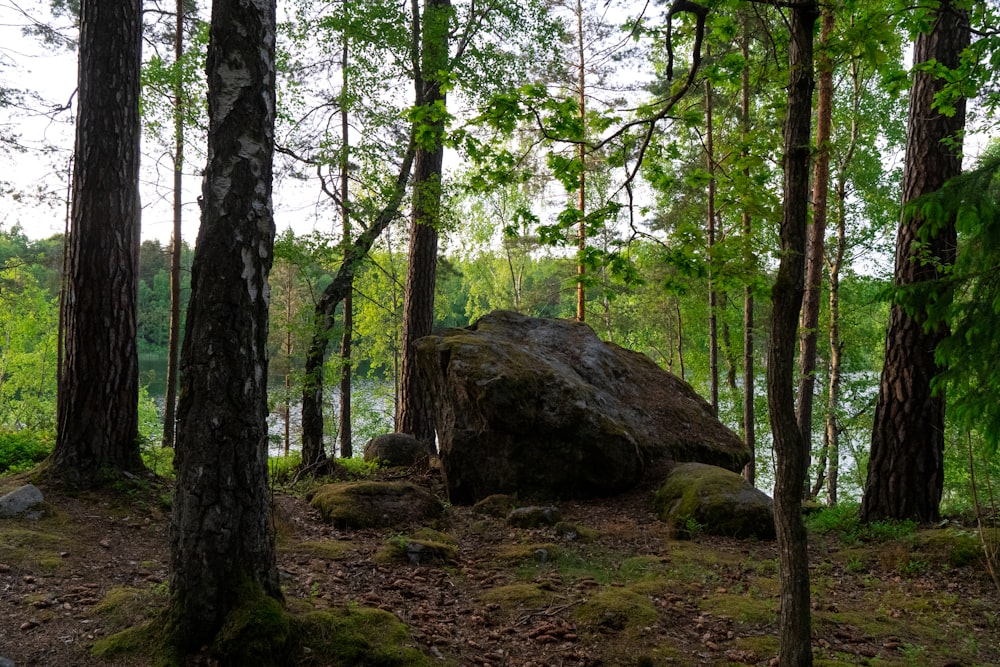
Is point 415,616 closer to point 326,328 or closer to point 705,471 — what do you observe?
point 705,471

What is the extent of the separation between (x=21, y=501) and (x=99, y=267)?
6.84 feet

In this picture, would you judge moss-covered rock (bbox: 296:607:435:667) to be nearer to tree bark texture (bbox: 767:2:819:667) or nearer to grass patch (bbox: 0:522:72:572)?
tree bark texture (bbox: 767:2:819:667)

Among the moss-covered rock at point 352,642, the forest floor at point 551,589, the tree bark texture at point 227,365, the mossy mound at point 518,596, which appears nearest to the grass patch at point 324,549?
the forest floor at point 551,589

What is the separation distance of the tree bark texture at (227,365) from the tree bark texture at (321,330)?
517 centimetres

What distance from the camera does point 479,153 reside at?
4480mm

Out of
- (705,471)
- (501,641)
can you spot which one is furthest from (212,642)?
(705,471)

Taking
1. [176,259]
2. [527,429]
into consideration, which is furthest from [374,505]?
[176,259]

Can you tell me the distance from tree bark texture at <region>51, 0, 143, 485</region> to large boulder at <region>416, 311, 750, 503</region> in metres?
3.48

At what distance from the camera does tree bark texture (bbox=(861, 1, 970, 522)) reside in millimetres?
6164

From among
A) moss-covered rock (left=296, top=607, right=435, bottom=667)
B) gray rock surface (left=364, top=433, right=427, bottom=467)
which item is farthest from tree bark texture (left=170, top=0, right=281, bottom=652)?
gray rock surface (left=364, top=433, right=427, bottom=467)

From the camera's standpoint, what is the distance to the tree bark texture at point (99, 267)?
564 cm

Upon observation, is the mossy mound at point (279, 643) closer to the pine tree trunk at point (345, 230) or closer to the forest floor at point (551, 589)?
the forest floor at point (551, 589)

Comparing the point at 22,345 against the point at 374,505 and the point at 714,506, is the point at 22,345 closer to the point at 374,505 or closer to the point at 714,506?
the point at 374,505

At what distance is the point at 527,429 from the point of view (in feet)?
24.5
